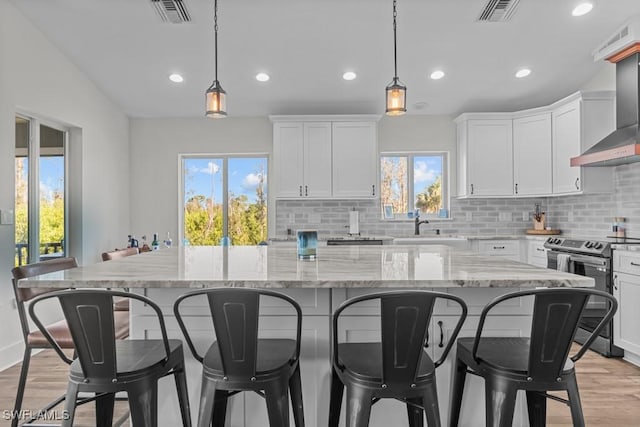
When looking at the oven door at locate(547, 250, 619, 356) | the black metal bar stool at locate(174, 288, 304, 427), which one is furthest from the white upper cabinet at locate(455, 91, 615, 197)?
the black metal bar stool at locate(174, 288, 304, 427)

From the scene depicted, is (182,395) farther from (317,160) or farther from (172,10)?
(317,160)

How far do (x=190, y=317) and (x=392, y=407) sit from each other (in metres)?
1.00

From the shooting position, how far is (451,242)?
4.78 meters

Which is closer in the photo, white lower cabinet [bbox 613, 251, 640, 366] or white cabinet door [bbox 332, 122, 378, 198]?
white lower cabinet [bbox 613, 251, 640, 366]

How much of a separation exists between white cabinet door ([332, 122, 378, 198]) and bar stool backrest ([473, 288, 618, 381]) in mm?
3677

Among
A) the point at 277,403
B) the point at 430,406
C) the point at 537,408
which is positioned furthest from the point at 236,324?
the point at 537,408

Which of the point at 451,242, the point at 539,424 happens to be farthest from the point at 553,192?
the point at 539,424

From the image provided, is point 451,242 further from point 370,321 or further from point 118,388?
point 118,388

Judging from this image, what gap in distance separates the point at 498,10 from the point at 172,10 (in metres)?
2.62

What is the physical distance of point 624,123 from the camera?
3793 mm

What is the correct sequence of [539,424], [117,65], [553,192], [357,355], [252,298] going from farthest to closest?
[553,192] → [117,65] → [539,424] → [357,355] → [252,298]

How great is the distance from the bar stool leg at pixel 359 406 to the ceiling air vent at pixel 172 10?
3.13 metres

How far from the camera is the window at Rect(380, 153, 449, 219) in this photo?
5480mm

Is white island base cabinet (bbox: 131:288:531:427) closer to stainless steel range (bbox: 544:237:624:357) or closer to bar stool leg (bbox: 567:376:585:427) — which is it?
bar stool leg (bbox: 567:376:585:427)
